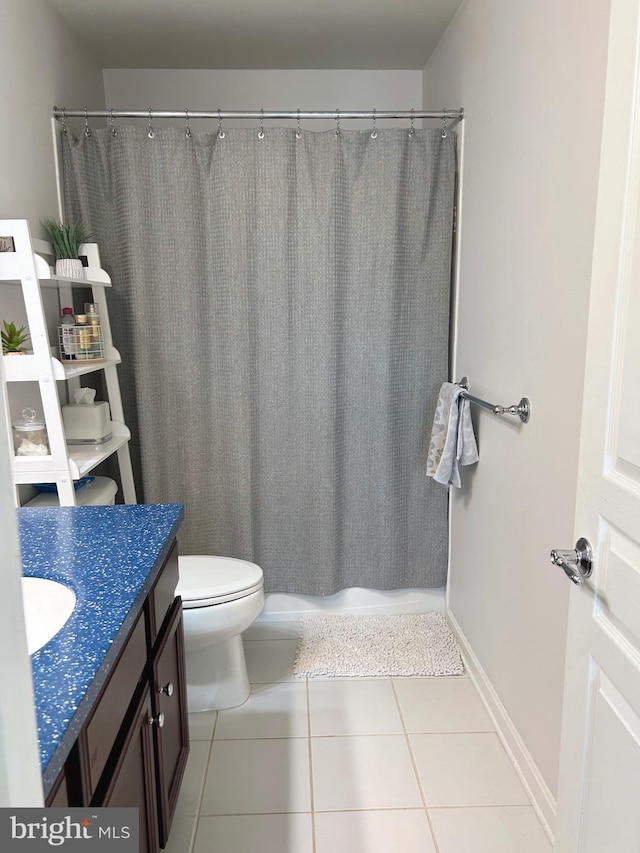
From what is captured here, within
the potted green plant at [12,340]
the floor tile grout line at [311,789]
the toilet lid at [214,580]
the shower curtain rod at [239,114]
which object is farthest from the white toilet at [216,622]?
the shower curtain rod at [239,114]

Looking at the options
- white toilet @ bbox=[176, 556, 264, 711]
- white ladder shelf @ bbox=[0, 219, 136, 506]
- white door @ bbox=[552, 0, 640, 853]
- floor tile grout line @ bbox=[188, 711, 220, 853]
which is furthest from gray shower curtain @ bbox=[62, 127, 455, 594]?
white door @ bbox=[552, 0, 640, 853]

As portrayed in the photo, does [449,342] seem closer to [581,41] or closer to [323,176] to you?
[323,176]

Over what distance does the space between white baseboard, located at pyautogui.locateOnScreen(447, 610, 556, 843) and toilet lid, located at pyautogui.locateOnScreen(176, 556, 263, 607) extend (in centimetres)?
85

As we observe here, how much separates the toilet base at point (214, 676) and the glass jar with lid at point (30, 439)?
2.78 feet

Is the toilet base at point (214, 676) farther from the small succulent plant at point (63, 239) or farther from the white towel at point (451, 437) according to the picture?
the small succulent plant at point (63, 239)

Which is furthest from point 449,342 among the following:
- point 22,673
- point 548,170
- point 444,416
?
point 22,673

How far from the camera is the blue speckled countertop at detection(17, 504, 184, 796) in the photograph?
0.88m

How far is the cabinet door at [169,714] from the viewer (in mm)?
1448

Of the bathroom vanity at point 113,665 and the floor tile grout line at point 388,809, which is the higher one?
the bathroom vanity at point 113,665

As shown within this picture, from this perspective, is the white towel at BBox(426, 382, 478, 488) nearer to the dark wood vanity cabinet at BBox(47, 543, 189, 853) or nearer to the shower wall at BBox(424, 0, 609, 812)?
the shower wall at BBox(424, 0, 609, 812)

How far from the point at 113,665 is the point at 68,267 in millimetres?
1401

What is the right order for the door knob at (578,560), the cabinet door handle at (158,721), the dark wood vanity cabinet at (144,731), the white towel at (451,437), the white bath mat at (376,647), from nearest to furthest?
the dark wood vanity cabinet at (144,731), the door knob at (578,560), the cabinet door handle at (158,721), the white towel at (451,437), the white bath mat at (376,647)

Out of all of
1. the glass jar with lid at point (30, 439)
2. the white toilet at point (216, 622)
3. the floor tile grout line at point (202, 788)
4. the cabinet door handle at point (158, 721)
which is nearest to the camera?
the cabinet door handle at point (158, 721)

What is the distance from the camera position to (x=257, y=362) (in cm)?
260
